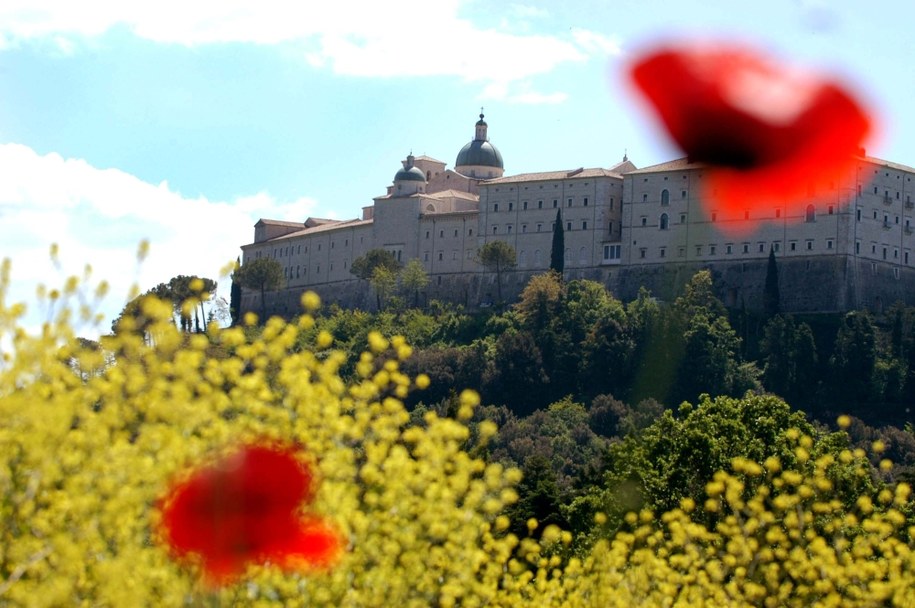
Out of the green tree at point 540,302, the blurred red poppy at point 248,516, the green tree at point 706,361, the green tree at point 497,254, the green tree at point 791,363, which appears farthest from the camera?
the green tree at point 497,254

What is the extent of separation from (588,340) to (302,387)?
73277mm

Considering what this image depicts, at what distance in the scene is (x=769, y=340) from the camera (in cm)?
8488

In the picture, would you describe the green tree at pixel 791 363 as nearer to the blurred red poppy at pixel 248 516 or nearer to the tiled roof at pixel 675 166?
the tiled roof at pixel 675 166

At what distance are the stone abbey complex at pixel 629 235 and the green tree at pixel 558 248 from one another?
39cm

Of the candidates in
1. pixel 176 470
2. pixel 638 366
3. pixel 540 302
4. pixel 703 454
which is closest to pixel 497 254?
pixel 540 302

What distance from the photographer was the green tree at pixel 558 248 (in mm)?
94812

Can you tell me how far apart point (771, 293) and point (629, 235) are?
9132 millimetres

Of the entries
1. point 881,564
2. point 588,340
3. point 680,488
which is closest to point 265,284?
point 588,340

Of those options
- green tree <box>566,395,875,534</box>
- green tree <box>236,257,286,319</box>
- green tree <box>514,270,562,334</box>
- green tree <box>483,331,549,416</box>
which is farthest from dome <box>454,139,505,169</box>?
green tree <box>566,395,875,534</box>

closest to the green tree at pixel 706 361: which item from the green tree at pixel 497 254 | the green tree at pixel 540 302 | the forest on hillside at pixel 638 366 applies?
the forest on hillside at pixel 638 366

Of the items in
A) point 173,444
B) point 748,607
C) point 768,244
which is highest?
point 768,244

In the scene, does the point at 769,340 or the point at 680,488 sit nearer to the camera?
the point at 680,488

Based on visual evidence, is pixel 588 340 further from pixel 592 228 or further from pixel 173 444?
pixel 173 444

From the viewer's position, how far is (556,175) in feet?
324
